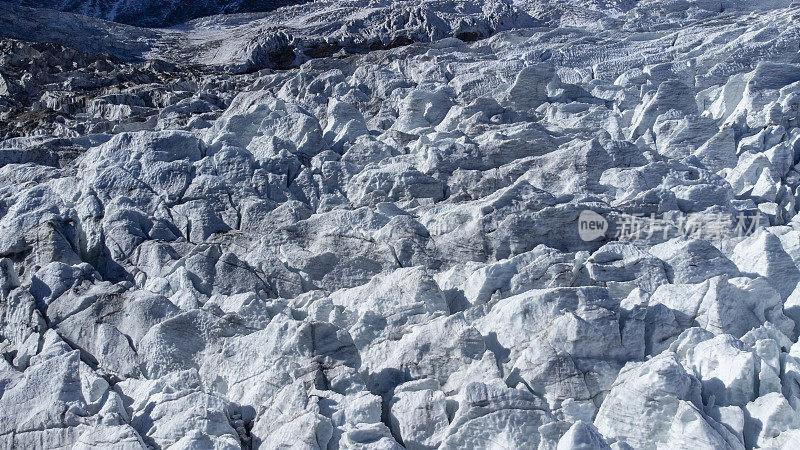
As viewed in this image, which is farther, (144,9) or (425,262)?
(144,9)

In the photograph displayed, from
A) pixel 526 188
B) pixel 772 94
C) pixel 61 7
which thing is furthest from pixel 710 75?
pixel 61 7

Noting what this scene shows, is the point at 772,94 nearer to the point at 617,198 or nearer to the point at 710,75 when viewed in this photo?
the point at 710,75

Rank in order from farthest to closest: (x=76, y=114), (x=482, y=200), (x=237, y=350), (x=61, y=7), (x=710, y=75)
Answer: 1. (x=61, y=7)
2. (x=76, y=114)
3. (x=710, y=75)
4. (x=482, y=200)
5. (x=237, y=350)

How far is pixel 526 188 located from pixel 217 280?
665 centimetres

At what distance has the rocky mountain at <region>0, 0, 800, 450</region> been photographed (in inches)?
394

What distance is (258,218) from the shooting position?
1764 centimetres

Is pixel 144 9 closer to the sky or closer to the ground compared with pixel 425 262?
closer to the sky

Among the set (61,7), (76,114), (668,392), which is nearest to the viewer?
(668,392)

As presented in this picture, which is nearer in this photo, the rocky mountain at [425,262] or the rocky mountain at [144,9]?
the rocky mountain at [425,262]

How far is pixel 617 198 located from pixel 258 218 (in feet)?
26.3

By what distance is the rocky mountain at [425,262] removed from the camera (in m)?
10.0

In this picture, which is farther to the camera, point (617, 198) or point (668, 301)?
point (617, 198)

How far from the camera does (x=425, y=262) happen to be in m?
14.9

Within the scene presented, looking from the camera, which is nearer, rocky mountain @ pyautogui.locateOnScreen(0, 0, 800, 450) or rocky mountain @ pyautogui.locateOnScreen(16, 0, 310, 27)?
rocky mountain @ pyautogui.locateOnScreen(0, 0, 800, 450)
